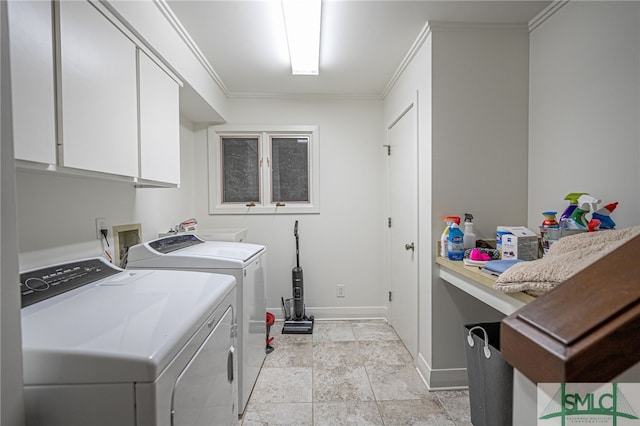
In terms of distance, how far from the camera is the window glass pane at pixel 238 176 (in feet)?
10.2

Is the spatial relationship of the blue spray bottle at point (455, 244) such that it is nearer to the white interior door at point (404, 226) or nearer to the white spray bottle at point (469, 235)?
the white spray bottle at point (469, 235)

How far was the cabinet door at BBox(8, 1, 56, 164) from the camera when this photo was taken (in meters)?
0.82

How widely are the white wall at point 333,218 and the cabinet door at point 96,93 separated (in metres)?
1.69

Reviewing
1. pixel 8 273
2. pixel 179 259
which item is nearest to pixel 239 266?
pixel 179 259

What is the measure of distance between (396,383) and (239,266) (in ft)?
4.63

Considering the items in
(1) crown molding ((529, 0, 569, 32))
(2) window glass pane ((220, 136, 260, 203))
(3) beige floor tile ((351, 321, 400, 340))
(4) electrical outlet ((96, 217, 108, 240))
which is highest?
(1) crown molding ((529, 0, 569, 32))

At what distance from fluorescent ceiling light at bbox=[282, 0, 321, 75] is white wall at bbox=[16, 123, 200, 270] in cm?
149

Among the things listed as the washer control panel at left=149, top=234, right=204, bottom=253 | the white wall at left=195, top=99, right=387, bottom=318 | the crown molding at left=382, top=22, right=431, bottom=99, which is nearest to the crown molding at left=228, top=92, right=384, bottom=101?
the white wall at left=195, top=99, right=387, bottom=318

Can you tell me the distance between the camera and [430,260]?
1.95 m

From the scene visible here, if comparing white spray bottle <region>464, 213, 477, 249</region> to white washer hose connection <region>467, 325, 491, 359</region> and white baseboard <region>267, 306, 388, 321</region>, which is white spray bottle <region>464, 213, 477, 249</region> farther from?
white baseboard <region>267, 306, 388, 321</region>

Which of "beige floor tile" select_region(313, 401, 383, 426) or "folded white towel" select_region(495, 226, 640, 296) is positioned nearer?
"folded white towel" select_region(495, 226, 640, 296)

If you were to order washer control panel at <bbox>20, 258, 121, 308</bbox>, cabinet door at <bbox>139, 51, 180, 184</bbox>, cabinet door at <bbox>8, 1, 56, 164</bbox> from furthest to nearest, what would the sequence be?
cabinet door at <bbox>139, 51, 180, 184</bbox> < washer control panel at <bbox>20, 258, 121, 308</bbox> < cabinet door at <bbox>8, 1, 56, 164</bbox>

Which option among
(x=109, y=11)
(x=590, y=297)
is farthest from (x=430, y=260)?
(x=109, y=11)

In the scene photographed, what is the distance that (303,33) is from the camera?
1905mm
